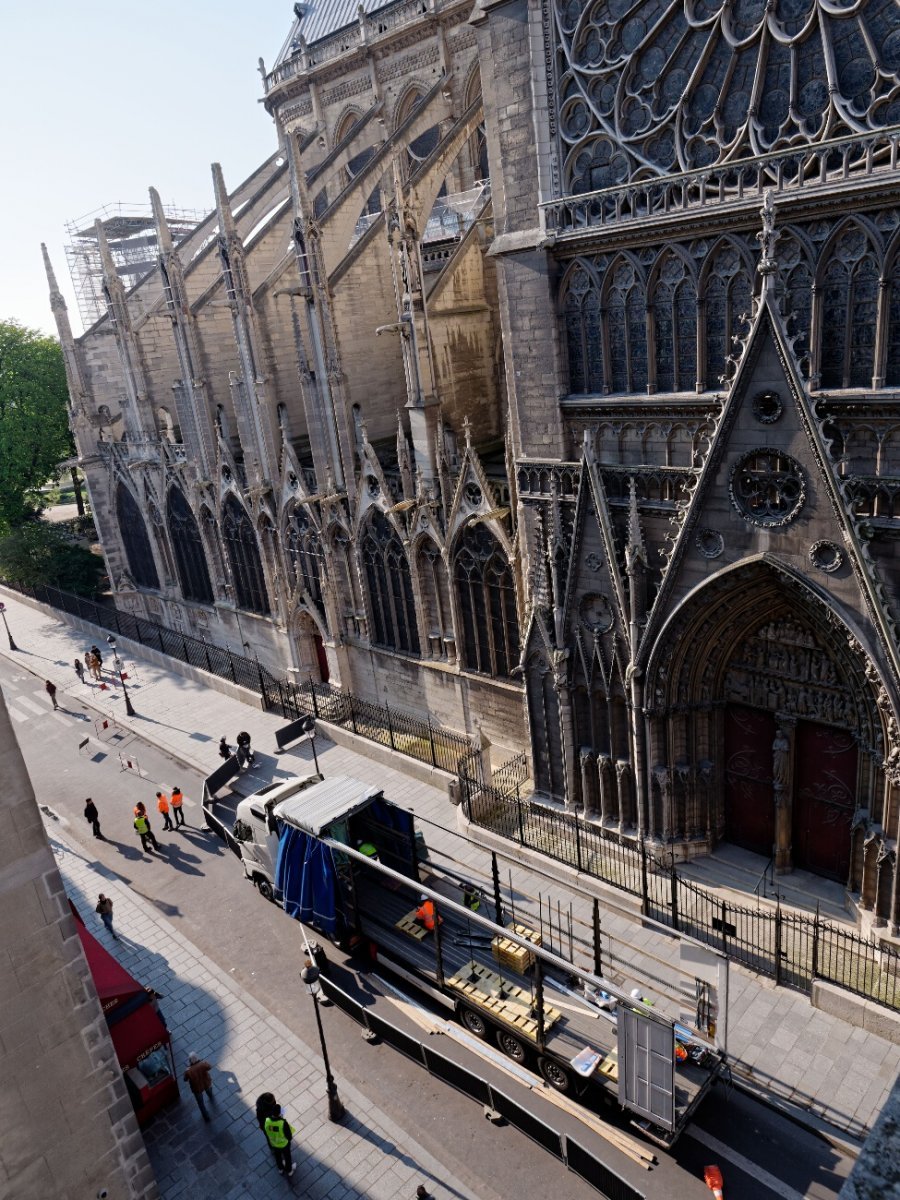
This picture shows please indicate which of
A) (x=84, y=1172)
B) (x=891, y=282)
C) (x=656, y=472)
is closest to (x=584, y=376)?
(x=656, y=472)

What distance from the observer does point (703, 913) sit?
15453 mm

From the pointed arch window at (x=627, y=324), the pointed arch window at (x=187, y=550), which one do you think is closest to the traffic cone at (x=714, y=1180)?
the pointed arch window at (x=627, y=324)

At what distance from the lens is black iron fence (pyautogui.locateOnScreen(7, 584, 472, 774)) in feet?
73.9

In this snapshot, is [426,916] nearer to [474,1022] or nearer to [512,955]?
[512,955]

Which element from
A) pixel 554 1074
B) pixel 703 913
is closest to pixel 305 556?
pixel 703 913

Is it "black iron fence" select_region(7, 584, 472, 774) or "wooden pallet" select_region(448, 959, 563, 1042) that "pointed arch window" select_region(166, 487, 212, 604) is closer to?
"black iron fence" select_region(7, 584, 472, 774)

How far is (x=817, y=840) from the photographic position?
51.2ft

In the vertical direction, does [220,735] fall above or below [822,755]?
below

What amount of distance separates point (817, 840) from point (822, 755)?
1829mm

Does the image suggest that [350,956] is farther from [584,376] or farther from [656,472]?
[584,376]

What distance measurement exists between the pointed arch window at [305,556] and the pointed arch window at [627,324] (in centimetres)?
1299

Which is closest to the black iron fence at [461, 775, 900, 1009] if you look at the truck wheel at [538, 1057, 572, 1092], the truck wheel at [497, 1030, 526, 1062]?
the truck wheel at [538, 1057, 572, 1092]

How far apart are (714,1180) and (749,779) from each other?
23.8 ft

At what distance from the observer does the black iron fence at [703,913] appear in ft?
44.3
